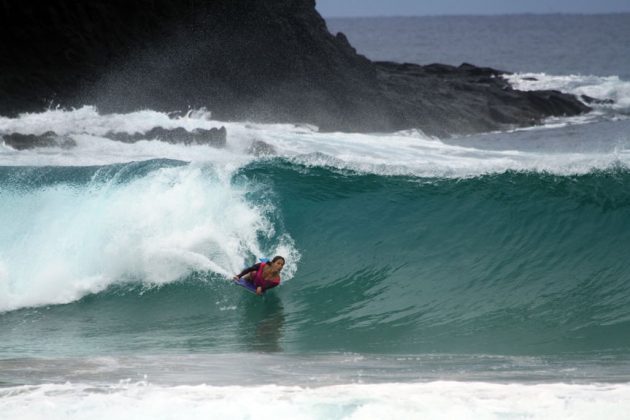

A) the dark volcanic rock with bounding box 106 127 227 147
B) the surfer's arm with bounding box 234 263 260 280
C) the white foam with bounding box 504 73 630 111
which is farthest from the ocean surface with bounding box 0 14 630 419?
the white foam with bounding box 504 73 630 111

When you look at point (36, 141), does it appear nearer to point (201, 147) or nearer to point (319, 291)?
point (201, 147)

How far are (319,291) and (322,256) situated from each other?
1.11 metres

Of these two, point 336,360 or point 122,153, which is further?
point 122,153

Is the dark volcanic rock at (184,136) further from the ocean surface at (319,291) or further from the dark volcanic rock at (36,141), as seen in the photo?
the ocean surface at (319,291)

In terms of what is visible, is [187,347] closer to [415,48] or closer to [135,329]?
[135,329]

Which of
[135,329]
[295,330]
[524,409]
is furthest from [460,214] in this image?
[524,409]

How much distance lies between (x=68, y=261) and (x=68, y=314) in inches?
51.7

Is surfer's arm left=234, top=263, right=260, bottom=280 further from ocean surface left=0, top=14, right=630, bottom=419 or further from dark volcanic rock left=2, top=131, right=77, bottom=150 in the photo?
dark volcanic rock left=2, top=131, right=77, bottom=150

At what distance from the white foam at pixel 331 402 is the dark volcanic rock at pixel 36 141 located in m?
15.6

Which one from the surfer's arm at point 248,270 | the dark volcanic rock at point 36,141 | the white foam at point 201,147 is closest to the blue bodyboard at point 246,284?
the surfer's arm at point 248,270

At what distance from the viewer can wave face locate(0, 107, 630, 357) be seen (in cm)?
1072

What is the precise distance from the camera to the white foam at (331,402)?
22.1 feet

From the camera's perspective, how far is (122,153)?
21.8 m

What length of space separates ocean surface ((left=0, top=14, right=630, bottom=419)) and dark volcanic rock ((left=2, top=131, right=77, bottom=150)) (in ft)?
17.8
